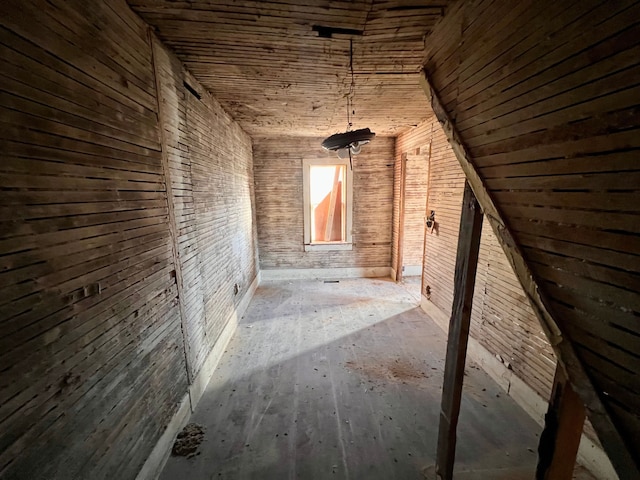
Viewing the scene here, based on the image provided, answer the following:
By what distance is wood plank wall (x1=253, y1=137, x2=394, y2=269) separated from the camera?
5.51 m

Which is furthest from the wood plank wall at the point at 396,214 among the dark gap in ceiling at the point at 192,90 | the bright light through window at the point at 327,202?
the dark gap in ceiling at the point at 192,90

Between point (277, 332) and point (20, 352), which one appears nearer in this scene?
point (20, 352)

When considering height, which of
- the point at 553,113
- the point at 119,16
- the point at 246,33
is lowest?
the point at 553,113

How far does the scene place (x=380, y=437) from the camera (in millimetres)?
2109

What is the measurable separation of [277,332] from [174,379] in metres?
1.77

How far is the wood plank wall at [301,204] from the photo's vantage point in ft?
18.1

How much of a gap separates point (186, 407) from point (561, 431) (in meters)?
2.52

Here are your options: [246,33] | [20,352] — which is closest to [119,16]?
[246,33]

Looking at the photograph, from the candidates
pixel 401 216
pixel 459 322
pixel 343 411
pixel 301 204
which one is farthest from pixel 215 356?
pixel 401 216

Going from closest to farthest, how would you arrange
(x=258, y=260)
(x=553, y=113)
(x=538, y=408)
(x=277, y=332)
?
(x=553, y=113) → (x=538, y=408) → (x=277, y=332) → (x=258, y=260)

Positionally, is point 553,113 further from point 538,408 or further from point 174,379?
point 174,379

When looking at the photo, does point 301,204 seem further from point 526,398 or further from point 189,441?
point 526,398

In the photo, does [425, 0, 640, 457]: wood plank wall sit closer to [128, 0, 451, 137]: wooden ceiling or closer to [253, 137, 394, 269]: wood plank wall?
[128, 0, 451, 137]: wooden ceiling

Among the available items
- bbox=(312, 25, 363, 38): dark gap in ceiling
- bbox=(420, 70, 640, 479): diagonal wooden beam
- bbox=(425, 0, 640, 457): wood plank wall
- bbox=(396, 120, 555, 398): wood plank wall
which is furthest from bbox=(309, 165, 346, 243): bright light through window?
bbox=(425, 0, 640, 457): wood plank wall
